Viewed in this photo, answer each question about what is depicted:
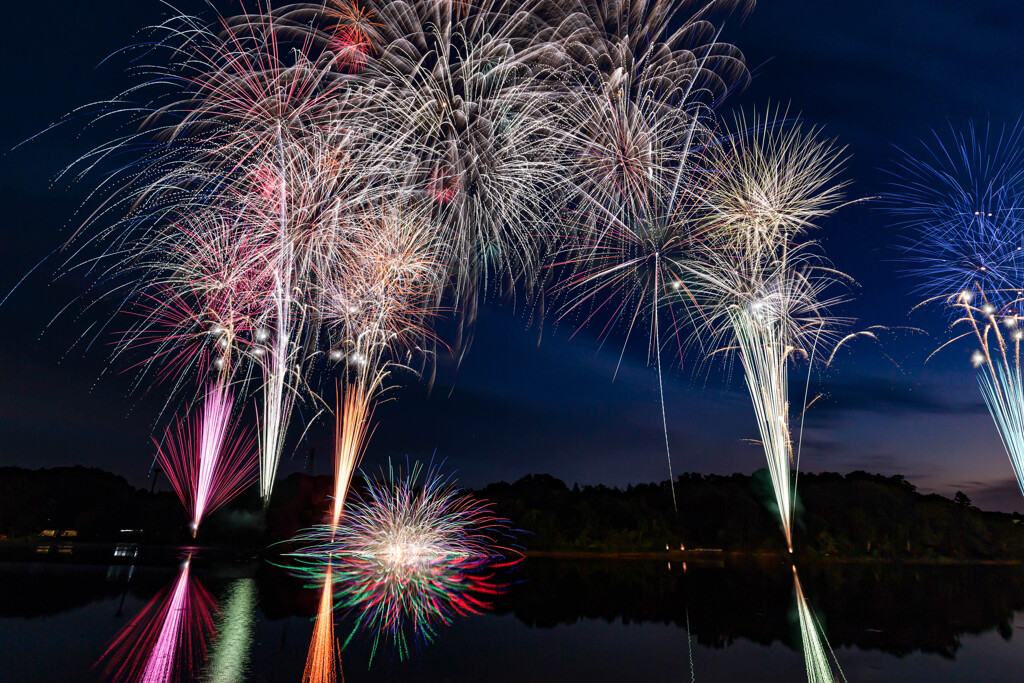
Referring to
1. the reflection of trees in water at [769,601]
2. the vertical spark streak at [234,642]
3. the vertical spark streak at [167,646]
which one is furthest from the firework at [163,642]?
the reflection of trees in water at [769,601]

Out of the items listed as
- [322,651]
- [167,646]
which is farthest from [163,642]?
[322,651]

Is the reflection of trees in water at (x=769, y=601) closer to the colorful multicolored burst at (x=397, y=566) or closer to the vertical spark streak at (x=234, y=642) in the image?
the colorful multicolored burst at (x=397, y=566)

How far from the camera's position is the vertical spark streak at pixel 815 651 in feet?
41.6

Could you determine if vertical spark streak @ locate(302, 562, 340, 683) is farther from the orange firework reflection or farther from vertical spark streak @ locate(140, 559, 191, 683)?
vertical spark streak @ locate(140, 559, 191, 683)

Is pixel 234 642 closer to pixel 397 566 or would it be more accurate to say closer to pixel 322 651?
pixel 322 651

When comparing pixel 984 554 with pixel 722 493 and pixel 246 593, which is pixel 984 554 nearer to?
pixel 722 493

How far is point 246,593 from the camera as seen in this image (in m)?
20.4

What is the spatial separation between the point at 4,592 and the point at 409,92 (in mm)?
20473

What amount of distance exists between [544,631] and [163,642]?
28.9ft

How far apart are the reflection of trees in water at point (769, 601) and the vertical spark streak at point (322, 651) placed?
524 cm

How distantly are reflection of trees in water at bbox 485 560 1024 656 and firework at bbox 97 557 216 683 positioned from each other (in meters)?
8.36

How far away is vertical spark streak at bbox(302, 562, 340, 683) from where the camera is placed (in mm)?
10711

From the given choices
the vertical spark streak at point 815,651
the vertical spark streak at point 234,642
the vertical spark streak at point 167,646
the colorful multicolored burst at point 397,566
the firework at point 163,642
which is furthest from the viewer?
the colorful multicolored burst at point 397,566

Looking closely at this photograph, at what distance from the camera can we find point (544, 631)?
52.6 ft
